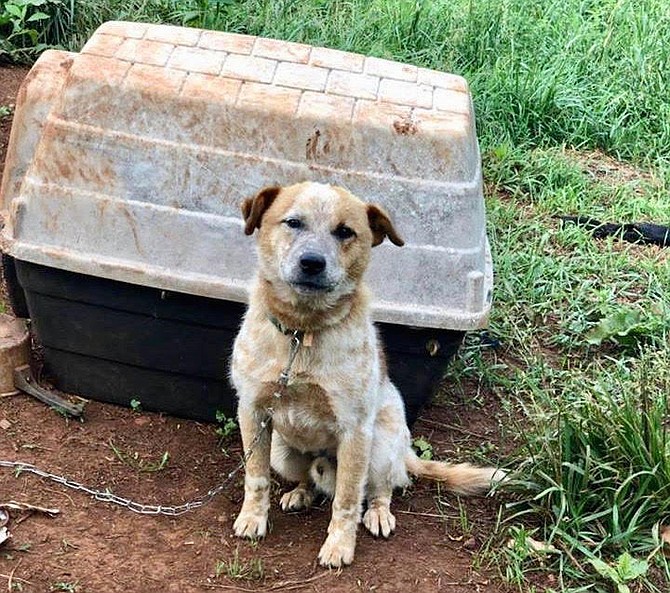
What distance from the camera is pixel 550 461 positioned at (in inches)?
141

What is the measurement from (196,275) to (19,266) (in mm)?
738

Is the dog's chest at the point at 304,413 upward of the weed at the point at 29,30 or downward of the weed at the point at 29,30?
upward

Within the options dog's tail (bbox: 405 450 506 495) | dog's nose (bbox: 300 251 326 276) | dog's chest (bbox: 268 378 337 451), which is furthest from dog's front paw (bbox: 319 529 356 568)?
dog's nose (bbox: 300 251 326 276)

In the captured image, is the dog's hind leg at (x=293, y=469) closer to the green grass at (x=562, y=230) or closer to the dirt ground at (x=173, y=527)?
the dirt ground at (x=173, y=527)

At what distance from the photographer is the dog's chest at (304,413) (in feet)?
10.9

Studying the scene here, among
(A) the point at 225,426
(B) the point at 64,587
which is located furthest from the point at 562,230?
(B) the point at 64,587

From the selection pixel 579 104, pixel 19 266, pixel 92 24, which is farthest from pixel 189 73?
pixel 579 104

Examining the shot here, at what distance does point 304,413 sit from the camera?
335cm

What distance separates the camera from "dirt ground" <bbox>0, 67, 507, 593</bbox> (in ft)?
10.7

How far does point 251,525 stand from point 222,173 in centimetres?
126

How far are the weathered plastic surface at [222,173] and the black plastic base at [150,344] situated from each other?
115mm

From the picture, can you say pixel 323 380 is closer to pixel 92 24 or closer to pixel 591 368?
pixel 591 368

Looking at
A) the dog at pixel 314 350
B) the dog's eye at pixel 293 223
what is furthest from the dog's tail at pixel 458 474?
the dog's eye at pixel 293 223

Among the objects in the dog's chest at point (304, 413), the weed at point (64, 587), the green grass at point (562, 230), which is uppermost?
the dog's chest at point (304, 413)
